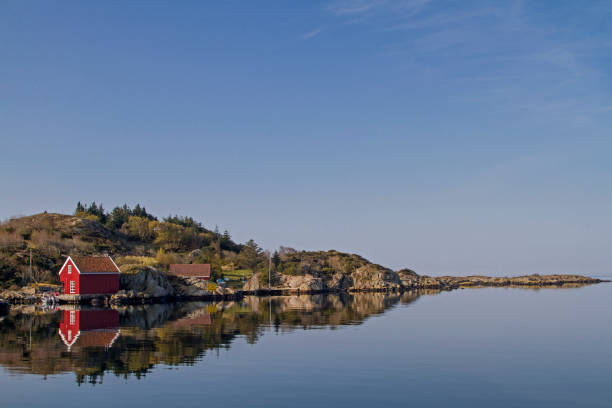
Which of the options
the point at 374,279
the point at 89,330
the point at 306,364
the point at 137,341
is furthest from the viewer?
the point at 374,279

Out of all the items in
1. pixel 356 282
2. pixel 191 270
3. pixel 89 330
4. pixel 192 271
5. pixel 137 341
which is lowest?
pixel 137 341

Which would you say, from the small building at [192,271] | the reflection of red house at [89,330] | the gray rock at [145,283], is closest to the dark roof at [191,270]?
the small building at [192,271]

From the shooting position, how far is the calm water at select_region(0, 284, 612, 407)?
2053cm

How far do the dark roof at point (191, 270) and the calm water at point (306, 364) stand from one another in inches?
2183

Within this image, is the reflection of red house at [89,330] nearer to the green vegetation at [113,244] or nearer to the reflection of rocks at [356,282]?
the green vegetation at [113,244]

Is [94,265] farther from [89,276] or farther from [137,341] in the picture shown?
[137,341]

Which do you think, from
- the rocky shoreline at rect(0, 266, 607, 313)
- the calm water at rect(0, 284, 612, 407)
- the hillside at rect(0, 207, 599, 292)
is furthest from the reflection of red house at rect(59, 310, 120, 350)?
the hillside at rect(0, 207, 599, 292)

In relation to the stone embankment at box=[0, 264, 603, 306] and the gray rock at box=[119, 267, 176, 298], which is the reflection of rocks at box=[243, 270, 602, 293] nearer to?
the stone embankment at box=[0, 264, 603, 306]

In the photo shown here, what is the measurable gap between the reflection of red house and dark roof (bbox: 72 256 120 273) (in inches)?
946

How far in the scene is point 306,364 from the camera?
27328 mm

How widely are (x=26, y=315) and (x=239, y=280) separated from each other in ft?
213

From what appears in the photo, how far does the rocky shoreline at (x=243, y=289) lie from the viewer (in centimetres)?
7688

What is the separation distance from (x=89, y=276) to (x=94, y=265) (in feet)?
6.20

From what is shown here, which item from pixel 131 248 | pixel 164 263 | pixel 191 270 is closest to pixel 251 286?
pixel 191 270
